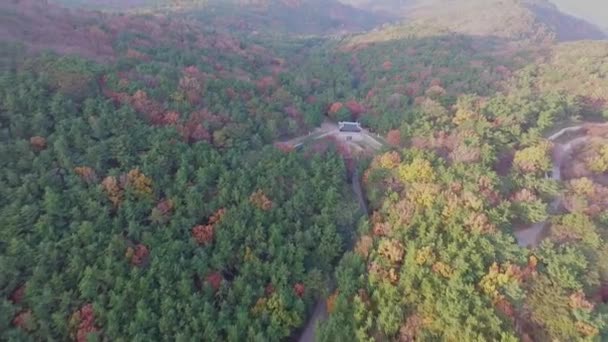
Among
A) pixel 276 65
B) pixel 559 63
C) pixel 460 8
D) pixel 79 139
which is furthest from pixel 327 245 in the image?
pixel 460 8

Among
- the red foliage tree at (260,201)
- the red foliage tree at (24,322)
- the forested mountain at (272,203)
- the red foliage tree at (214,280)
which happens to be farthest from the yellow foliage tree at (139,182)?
the red foliage tree at (24,322)

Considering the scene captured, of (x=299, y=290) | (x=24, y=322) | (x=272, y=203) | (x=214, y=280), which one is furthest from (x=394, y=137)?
(x=24, y=322)

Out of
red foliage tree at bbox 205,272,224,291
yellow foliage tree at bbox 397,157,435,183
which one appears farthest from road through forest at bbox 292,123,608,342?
red foliage tree at bbox 205,272,224,291

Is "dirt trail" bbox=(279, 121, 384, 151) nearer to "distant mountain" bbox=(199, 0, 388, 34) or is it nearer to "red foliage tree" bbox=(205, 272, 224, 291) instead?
"red foliage tree" bbox=(205, 272, 224, 291)

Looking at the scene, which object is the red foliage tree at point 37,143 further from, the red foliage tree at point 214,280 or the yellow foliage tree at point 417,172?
the yellow foliage tree at point 417,172

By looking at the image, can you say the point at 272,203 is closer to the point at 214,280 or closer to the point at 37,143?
the point at 214,280

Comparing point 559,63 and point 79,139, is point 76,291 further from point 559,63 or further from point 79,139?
point 559,63
